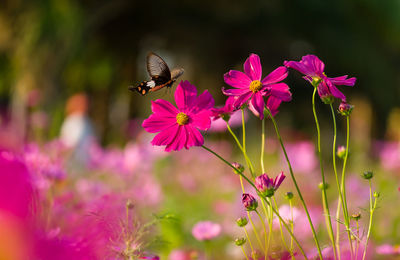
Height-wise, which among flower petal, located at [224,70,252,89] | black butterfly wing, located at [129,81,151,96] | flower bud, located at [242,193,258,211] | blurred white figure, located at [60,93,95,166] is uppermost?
blurred white figure, located at [60,93,95,166]

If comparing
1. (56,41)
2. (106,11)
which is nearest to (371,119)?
(106,11)

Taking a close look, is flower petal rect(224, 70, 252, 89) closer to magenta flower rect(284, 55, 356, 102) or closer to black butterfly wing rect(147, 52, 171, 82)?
magenta flower rect(284, 55, 356, 102)

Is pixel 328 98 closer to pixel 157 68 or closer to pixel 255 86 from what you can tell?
pixel 255 86

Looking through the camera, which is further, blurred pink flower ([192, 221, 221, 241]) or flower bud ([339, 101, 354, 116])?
blurred pink flower ([192, 221, 221, 241])

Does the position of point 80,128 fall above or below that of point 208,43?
below

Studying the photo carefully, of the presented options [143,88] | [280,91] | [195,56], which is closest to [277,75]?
[280,91]

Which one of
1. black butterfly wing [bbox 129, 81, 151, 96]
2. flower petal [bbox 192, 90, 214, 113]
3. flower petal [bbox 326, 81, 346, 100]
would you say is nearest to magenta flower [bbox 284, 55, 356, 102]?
flower petal [bbox 326, 81, 346, 100]

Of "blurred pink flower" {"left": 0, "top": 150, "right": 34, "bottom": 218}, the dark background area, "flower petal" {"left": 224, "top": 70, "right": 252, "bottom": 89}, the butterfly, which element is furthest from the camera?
the dark background area

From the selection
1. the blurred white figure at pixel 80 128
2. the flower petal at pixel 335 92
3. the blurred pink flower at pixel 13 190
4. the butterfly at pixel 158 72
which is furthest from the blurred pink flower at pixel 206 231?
the blurred white figure at pixel 80 128
